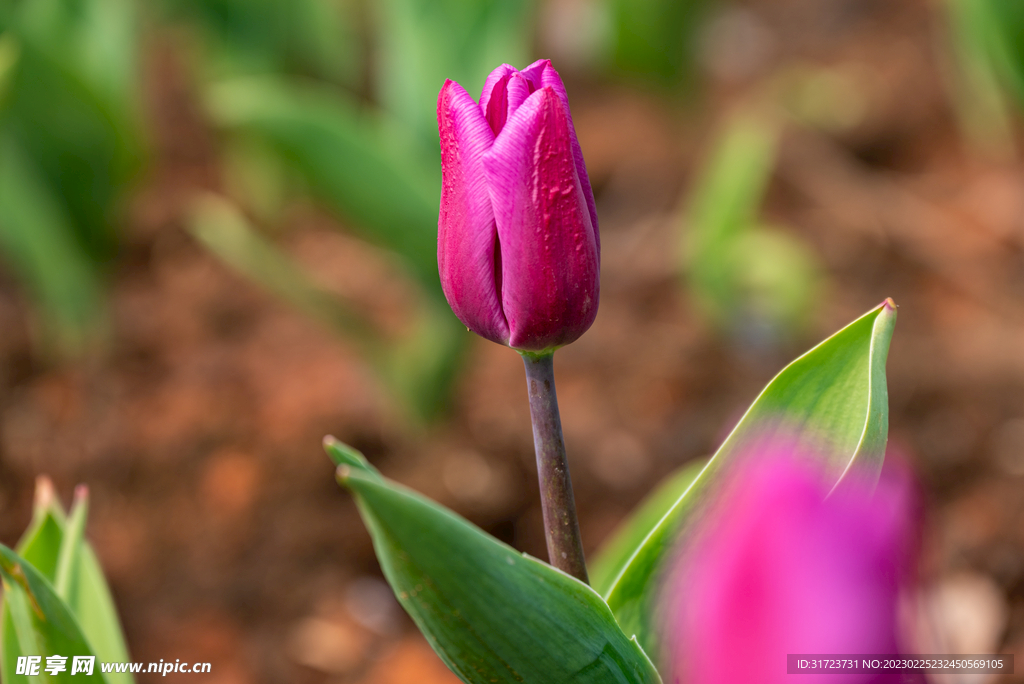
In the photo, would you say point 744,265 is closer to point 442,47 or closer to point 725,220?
→ point 725,220

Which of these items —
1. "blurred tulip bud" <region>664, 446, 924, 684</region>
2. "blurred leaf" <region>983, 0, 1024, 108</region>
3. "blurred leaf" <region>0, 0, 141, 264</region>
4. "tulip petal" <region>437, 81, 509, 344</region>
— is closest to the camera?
"blurred tulip bud" <region>664, 446, 924, 684</region>

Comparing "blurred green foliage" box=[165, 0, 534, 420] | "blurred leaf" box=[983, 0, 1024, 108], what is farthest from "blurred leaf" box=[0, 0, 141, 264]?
"blurred leaf" box=[983, 0, 1024, 108]

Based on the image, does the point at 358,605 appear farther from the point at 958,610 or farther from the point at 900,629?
the point at 900,629

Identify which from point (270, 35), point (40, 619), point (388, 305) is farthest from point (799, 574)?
point (270, 35)

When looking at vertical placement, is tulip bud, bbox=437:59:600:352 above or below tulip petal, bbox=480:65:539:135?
below

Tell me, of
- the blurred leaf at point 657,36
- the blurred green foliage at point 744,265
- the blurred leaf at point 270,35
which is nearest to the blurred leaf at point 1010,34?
the blurred green foliage at point 744,265

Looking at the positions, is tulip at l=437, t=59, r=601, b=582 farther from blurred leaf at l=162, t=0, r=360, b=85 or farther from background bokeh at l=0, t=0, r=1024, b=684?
blurred leaf at l=162, t=0, r=360, b=85

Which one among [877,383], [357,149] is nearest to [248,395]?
[357,149]
